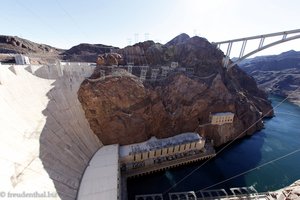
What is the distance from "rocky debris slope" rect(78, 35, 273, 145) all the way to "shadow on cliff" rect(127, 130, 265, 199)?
232 inches

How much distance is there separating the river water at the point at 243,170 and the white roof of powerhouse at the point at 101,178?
639 centimetres

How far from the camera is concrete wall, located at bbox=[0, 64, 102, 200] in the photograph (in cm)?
2238

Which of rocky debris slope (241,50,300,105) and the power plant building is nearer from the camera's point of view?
the power plant building

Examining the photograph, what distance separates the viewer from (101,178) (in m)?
27.1

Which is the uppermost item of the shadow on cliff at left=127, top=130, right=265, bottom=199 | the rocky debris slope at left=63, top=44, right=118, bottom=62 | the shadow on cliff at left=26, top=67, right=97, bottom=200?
the rocky debris slope at left=63, top=44, right=118, bottom=62

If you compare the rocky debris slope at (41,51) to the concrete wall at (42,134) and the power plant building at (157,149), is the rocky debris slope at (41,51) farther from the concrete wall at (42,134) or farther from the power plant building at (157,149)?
the power plant building at (157,149)

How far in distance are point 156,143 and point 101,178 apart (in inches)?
591

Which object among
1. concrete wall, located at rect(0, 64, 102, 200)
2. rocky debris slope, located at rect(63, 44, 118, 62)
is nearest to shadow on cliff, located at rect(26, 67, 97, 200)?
concrete wall, located at rect(0, 64, 102, 200)

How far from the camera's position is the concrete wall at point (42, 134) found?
881 inches

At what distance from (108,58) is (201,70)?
27489 mm

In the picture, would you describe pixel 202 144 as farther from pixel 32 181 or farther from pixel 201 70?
pixel 32 181

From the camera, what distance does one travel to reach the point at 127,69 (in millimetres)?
46094

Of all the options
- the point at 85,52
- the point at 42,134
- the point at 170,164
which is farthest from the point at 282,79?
the point at 42,134

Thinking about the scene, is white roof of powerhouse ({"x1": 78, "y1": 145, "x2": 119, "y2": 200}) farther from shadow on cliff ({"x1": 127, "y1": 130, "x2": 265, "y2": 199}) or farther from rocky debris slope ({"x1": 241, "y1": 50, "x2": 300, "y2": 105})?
rocky debris slope ({"x1": 241, "y1": 50, "x2": 300, "y2": 105})
